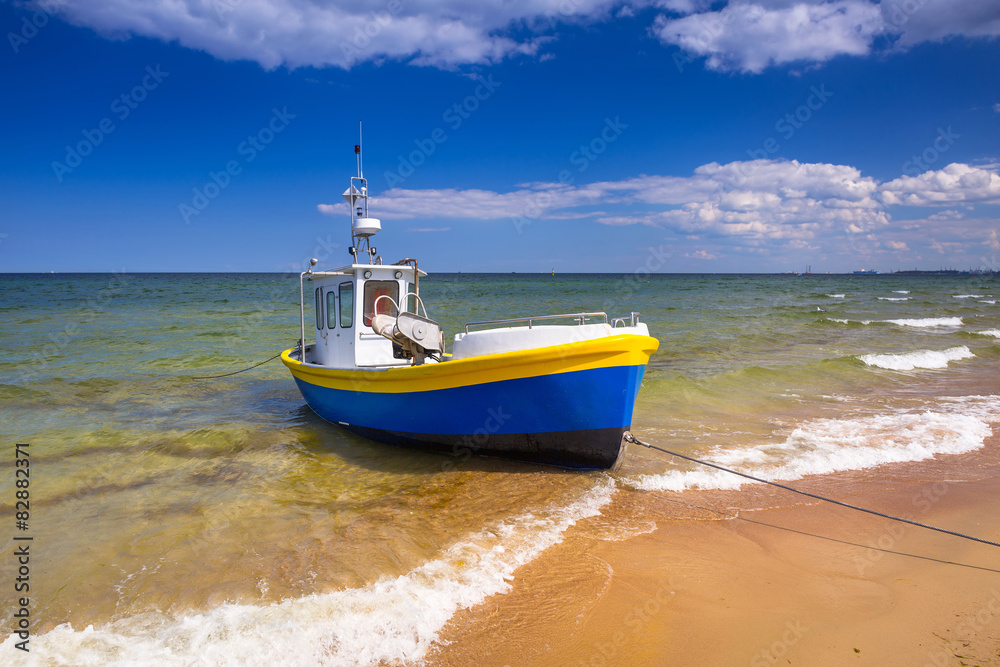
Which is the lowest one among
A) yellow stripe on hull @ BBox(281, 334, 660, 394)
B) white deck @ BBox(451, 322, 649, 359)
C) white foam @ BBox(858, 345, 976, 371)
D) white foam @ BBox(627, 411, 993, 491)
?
white foam @ BBox(627, 411, 993, 491)

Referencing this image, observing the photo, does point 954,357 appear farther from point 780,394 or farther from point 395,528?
point 395,528

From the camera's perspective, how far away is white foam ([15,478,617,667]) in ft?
11.7

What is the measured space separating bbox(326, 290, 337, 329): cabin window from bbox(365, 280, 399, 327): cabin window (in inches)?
28.0

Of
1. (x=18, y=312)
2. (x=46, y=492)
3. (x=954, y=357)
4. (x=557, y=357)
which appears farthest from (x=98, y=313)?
(x=954, y=357)

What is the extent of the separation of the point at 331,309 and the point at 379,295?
3.30 ft

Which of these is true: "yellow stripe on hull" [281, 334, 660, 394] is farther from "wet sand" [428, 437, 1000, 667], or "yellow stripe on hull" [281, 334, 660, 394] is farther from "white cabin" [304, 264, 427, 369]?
"wet sand" [428, 437, 1000, 667]

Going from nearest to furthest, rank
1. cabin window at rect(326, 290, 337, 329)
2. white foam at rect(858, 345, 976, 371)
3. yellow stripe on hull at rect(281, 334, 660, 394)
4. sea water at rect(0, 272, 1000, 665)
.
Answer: sea water at rect(0, 272, 1000, 665) → yellow stripe on hull at rect(281, 334, 660, 394) → cabin window at rect(326, 290, 337, 329) → white foam at rect(858, 345, 976, 371)

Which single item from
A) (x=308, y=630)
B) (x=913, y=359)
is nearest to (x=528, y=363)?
(x=308, y=630)

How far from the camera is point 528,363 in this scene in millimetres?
5949

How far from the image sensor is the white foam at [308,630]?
357cm

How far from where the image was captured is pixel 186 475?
23.6ft

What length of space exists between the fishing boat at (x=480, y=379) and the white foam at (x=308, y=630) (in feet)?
6.79

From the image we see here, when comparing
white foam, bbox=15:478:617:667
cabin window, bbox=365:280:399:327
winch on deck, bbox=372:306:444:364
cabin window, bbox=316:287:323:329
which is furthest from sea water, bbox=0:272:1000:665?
cabin window, bbox=365:280:399:327

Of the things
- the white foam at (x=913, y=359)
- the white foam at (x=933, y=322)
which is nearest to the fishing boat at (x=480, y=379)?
the white foam at (x=913, y=359)
